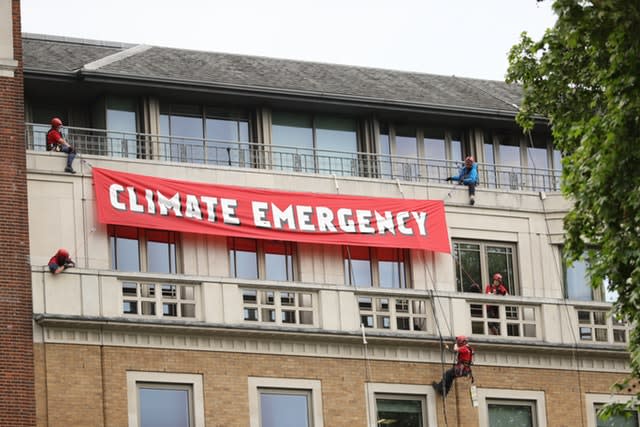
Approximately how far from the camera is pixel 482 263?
6231cm

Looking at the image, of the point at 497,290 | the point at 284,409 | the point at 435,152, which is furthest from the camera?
the point at 435,152

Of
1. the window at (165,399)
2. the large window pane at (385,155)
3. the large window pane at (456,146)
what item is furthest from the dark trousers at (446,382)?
the large window pane at (456,146)

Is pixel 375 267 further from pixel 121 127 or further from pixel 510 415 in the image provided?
pixel 121 127

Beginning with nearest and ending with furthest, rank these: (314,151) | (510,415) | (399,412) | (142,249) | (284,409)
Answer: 1. (284,409)
2. (142,249)
3. (399,412)
4. (510,415)
5. (314,151)

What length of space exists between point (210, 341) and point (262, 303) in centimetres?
199

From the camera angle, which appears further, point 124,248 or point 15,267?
point 124,248

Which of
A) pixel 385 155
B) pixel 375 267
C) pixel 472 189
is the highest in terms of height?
pixel 385 155

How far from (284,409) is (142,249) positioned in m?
5.43

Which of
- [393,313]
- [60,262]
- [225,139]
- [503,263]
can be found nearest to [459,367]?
[393,313]

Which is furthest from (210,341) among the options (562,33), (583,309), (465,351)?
(562,33)

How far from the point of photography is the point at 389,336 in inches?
2315

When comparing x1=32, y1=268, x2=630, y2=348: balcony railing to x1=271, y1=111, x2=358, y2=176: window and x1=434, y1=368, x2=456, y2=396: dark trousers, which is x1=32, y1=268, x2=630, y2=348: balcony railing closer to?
x1=434, y1=368, x2=456, y2=396: dark trousers

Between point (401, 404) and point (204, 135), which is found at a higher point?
point (204, 135)

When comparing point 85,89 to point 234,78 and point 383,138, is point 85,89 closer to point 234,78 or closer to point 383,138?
point 234,78
